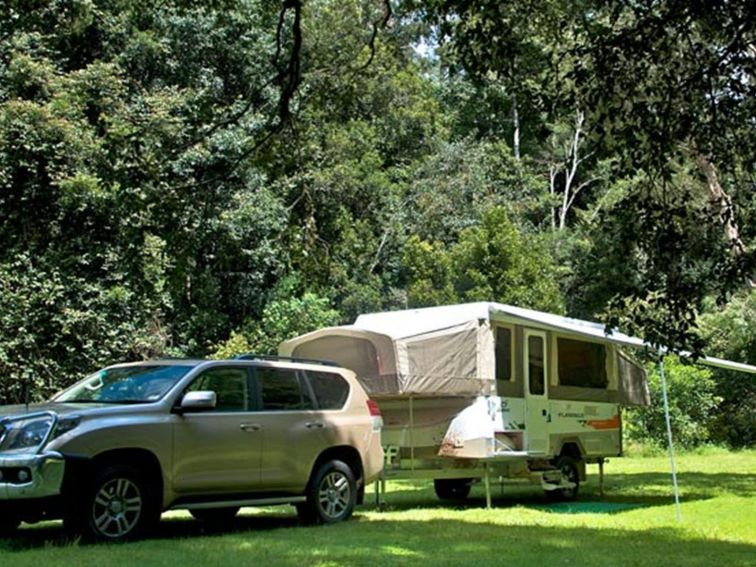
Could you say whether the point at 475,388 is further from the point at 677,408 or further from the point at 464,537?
the point at 677,408

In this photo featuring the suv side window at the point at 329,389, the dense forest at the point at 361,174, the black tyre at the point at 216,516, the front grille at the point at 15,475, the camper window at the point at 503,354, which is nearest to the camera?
the dense forest at the point at 361,174

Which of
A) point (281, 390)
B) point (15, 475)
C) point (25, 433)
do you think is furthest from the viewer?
point (281, 390)

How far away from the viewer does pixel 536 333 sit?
44.1ft

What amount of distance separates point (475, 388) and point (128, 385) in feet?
15.8

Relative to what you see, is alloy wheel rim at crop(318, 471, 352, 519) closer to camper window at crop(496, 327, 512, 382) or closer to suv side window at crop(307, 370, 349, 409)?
suv side window at crop(307, 370, 349, 409)

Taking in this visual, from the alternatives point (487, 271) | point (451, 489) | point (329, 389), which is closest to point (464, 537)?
point (329, 389)

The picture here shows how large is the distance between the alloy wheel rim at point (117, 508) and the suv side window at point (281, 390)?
174 centimetres

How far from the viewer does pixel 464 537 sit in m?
8.69

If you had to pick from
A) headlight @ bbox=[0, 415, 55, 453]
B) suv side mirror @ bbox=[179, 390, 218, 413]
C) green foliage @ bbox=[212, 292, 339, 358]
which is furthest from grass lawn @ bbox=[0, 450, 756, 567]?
green foliage @ bbox=[212, 292, 339, 358]

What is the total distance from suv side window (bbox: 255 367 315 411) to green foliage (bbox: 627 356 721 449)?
49.7 ft

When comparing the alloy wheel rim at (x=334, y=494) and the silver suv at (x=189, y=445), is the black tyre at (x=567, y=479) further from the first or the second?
the alloy wheel rim at (x=334, y=494)

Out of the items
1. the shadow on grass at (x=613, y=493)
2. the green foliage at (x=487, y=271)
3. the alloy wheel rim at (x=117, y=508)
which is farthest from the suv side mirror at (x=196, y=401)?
the green foliage at (x=487, y=271)

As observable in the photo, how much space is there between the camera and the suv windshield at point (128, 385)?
28.8 ft

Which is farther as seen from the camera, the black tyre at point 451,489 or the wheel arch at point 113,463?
the black tyre at point 451,489
